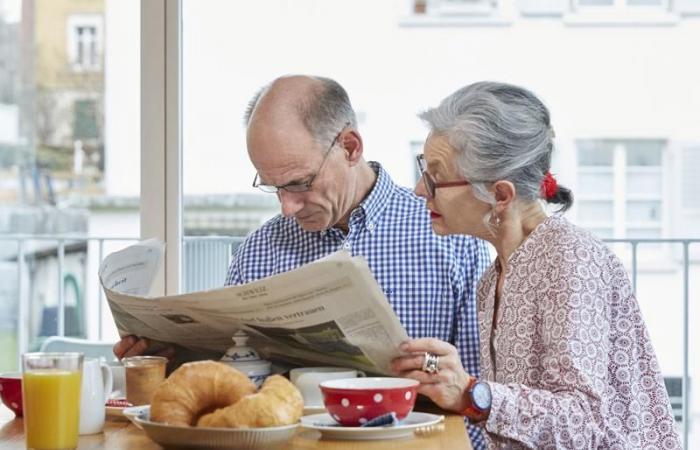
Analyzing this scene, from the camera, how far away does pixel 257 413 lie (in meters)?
1.25

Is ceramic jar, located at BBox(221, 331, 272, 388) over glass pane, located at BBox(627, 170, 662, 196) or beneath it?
beneath

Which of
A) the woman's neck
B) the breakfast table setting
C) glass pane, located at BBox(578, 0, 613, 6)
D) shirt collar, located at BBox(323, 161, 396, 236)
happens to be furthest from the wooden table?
glass pane, located at BBox(578, 0, 613, 6)

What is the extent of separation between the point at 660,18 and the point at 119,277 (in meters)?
2.07

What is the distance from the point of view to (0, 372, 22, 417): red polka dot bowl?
61.5 inches

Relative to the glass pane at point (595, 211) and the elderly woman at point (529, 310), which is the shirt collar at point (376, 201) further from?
the glass pane at point (595, 211)

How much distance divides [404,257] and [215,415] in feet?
3.03

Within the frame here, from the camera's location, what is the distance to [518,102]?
69.1 inches

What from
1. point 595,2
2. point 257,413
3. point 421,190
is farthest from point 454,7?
point 257,413

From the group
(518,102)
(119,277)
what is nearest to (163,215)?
(119,277)

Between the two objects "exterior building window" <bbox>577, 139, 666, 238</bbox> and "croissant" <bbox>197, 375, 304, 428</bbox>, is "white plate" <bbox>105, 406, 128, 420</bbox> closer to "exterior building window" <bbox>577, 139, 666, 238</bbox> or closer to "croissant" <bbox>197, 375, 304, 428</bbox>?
"croissant" <bbox>197, 375, 304, 428</bbox>

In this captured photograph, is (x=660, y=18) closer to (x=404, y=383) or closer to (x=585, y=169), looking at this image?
(x=585, y=169)

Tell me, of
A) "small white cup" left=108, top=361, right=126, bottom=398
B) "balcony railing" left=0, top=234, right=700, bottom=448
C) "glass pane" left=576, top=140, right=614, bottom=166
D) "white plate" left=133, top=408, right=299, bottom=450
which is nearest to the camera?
"white plate" left=133, top=408, right=299, bottom=450

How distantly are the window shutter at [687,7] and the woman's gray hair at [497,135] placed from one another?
1.65 meters

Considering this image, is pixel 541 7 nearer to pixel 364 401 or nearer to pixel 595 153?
pixel 595 153
